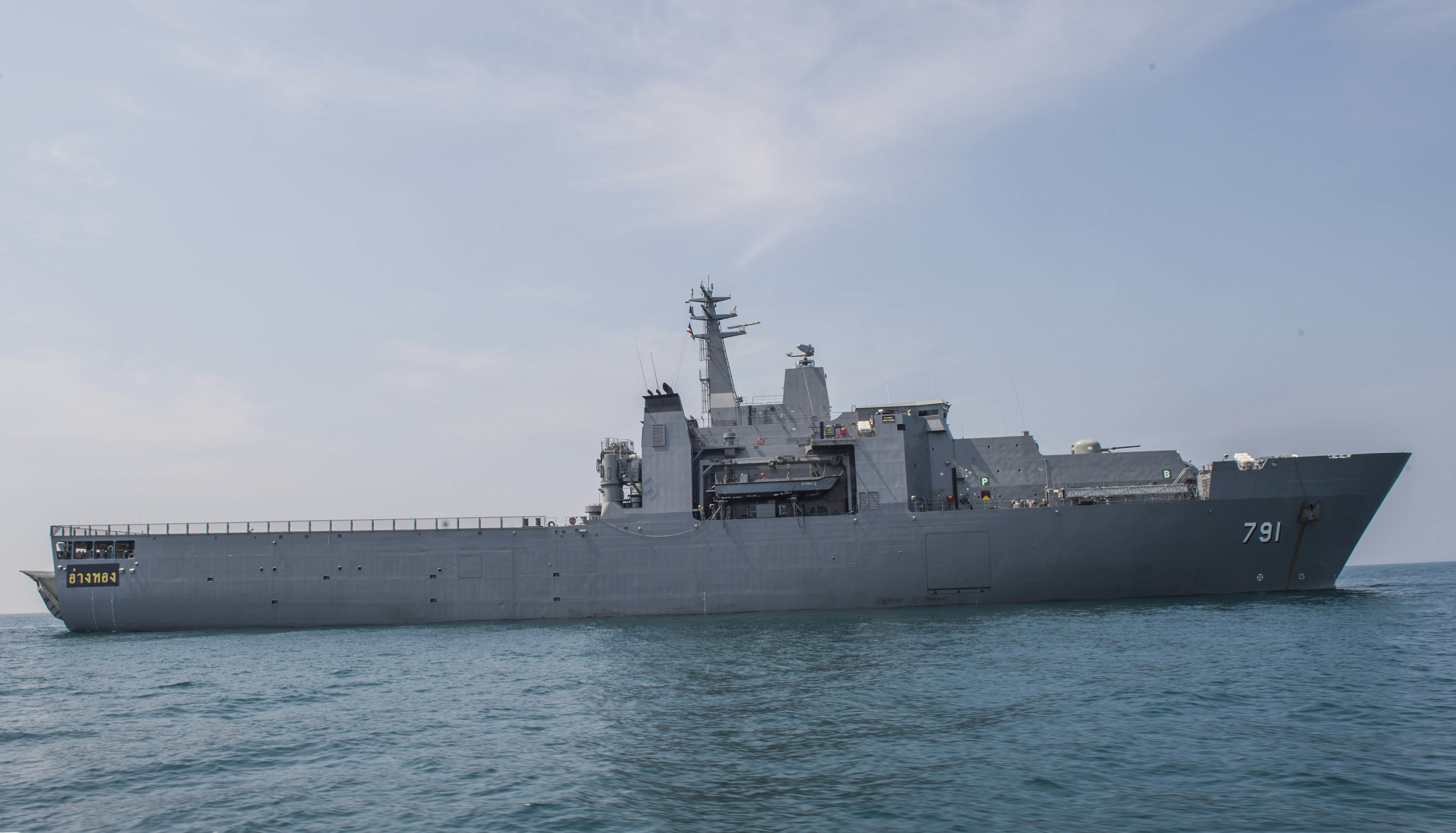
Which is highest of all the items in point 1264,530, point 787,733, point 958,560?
point 1264,530

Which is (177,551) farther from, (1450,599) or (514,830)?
(1450,599)

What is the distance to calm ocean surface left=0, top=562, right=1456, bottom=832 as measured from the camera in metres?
8.36

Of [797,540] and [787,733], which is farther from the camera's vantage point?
[797,540]

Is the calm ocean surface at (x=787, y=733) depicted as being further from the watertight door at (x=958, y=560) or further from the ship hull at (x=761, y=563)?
the watertight door at (x=958, y=560)

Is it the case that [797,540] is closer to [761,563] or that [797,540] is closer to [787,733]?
[761,563]

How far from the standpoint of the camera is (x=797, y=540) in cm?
2553

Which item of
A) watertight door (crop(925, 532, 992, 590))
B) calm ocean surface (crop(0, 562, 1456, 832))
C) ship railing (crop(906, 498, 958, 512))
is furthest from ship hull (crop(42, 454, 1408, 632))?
calm ocean surface (crop(0, 562, 1456, 832))

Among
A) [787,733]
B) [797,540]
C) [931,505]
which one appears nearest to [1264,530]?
[931,505]

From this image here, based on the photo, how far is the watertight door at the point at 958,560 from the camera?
24.7 metres

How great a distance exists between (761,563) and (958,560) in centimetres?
603

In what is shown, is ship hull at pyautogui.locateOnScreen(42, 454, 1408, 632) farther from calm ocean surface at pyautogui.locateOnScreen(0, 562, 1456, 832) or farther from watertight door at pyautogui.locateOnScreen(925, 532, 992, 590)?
calm ocean surface at pyautogui.locateOnScreen(0, 562, 1456, 832)

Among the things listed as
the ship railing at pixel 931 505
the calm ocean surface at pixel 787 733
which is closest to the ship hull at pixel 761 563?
Result: the ship railing at pixel 931 505

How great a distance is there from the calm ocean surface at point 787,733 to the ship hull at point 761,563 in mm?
3576

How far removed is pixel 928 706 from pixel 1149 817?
4683 millimetres
